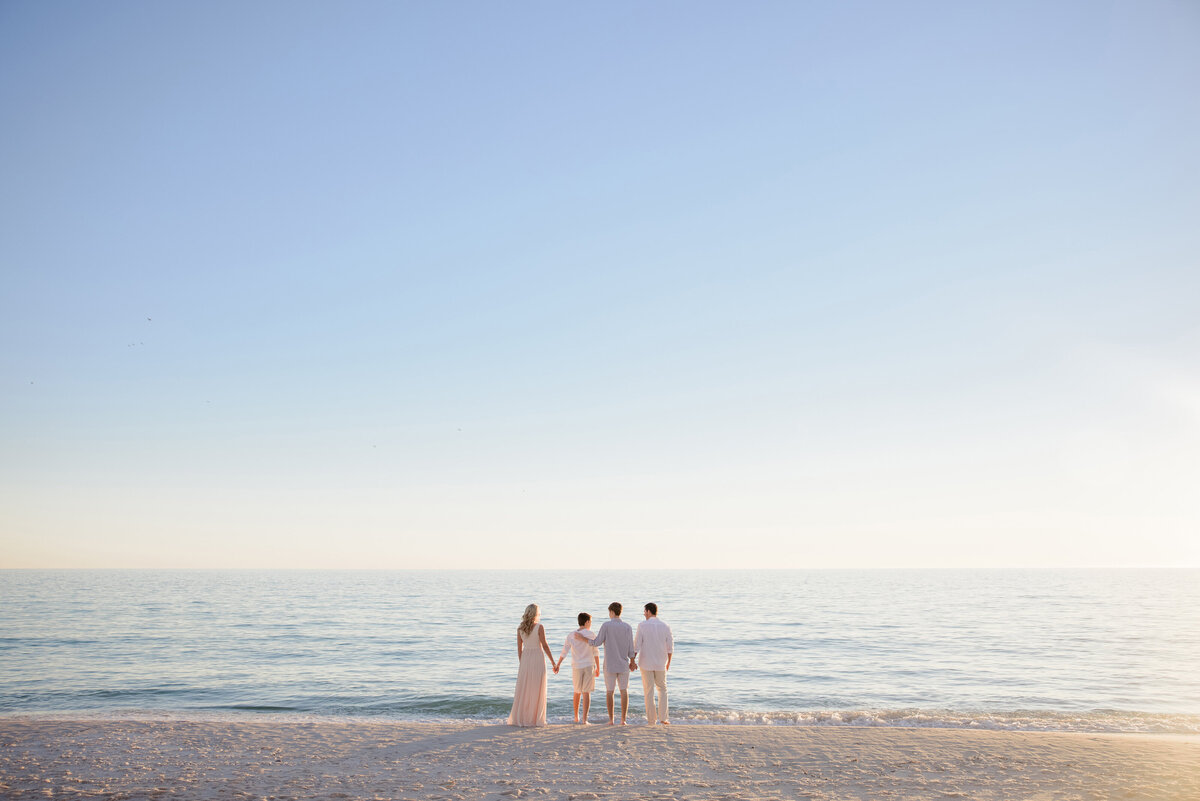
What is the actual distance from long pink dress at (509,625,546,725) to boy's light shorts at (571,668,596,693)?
67 centimetres

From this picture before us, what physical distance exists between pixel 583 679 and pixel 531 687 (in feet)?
3.12

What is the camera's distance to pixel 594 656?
479 inches

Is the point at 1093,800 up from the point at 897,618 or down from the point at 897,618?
up

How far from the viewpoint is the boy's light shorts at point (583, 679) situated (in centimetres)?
1230

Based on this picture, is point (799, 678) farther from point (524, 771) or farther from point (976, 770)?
point (524, 771)

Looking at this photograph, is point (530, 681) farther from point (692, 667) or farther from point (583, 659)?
point (692, 667)

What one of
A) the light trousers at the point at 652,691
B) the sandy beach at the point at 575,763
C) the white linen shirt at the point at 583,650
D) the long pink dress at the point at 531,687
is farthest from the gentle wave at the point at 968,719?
the long pink dress at the point at 531,687

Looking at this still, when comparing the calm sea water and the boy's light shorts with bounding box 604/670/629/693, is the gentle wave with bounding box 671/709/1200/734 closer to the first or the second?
the calm sea water

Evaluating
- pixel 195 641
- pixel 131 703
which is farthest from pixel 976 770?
pixel 195 641

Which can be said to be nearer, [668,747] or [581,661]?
[668,747]

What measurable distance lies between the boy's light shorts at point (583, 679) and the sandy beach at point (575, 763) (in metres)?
0.72

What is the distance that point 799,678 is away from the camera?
22.1 m

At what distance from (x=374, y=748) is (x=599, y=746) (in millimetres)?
3389

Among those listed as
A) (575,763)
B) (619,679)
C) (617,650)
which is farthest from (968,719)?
(575,763)
